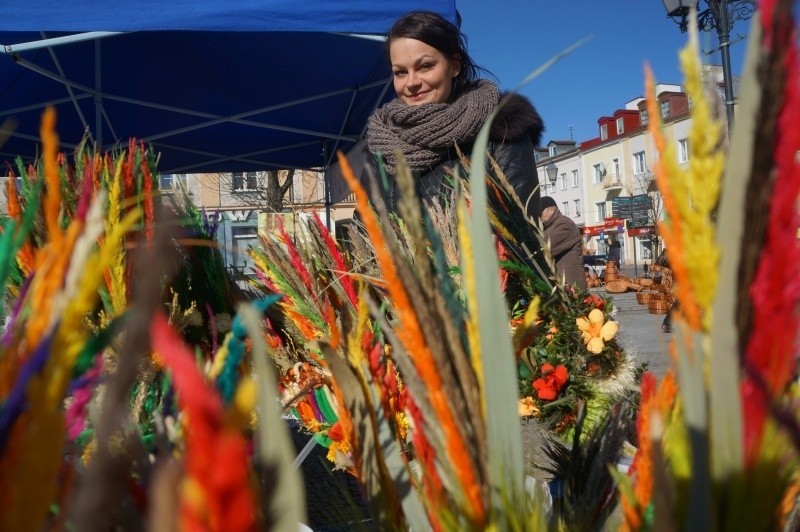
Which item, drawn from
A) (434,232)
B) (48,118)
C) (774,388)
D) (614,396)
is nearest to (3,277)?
(48,118)

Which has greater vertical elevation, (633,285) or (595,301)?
(595,301)

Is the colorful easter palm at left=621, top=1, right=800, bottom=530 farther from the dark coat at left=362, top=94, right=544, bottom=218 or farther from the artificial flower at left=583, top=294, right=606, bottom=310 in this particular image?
the dark coat at left=362, top=94, right=544, bottom=218

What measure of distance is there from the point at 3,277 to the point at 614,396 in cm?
76

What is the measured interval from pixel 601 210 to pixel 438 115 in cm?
2840

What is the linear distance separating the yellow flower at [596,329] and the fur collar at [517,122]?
0.42 metres

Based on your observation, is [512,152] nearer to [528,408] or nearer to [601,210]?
[528,408]

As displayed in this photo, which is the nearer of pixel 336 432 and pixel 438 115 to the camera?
pixel 336 432

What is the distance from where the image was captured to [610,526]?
34 centimetres

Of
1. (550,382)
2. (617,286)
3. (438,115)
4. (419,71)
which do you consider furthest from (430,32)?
(617,286)

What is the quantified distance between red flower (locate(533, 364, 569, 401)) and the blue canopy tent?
5.55ft

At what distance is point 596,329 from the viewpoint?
2.98ft

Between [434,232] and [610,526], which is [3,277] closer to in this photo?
[434,232]

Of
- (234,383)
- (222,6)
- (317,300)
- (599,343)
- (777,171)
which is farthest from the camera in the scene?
(222,6)

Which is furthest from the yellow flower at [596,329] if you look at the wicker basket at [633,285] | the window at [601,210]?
the window at [601,210]
